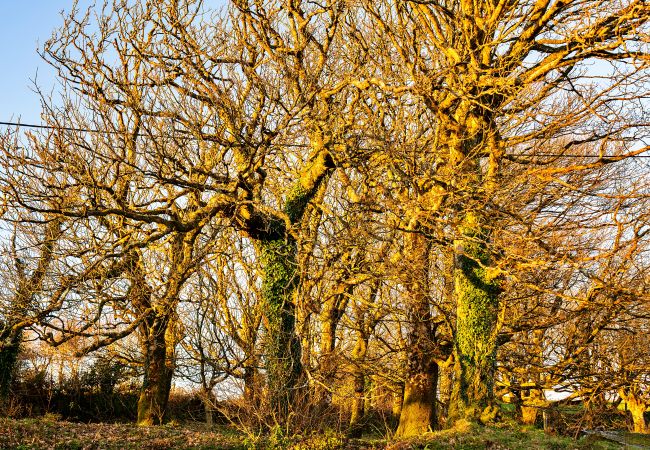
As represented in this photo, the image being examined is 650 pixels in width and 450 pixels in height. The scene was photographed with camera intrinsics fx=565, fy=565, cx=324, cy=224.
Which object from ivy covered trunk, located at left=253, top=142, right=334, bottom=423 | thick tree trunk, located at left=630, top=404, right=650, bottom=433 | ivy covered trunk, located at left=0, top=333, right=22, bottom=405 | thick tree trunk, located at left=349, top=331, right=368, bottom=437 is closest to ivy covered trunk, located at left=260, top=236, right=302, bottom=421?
ivy covered trunk, located at left=253, top=142, right=334, bottom=423

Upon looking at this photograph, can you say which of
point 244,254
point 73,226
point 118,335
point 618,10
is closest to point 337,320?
point 244,254

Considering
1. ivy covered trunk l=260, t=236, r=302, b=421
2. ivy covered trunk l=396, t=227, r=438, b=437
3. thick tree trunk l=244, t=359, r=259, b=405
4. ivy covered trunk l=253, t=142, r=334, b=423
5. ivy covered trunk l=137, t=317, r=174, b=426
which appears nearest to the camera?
thick tree trunk l=244, t=359, r=259, b=405

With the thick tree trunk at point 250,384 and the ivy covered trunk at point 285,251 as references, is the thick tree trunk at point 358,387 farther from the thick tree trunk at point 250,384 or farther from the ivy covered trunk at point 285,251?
the thick tree trunk at point 250,384

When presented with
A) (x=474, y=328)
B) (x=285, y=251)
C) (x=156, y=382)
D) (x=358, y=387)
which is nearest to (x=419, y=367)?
(x=358, y=387)

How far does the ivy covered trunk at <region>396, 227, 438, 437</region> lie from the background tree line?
4 cm

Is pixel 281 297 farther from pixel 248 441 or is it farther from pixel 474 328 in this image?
pixel 474 328

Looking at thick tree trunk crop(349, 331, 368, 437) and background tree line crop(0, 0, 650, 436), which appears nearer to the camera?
background tree line crop(0, 0, 650, 436)

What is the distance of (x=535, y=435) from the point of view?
30.7ft

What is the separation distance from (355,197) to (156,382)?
21.4 ft

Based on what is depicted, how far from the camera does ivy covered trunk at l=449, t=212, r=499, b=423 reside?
972cm

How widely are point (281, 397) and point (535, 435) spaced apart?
14.0 ft

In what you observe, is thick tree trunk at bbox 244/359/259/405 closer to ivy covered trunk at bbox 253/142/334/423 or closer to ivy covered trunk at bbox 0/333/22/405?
ivy covered trunk at bbox 253/142/334/423

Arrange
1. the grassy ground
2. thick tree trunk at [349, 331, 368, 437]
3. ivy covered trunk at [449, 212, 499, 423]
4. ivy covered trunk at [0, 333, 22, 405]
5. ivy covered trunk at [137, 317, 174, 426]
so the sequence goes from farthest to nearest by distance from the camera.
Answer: ivy covered trunk at [0, 333, 22, 405] → thick tree trunk at [349, 331, 368, 437] → ivy covered trunk at [137, 317, 174, 426] → ivy covered trunk at [449, 212, 499, 423] → the grassy ground

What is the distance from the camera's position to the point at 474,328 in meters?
9.97
